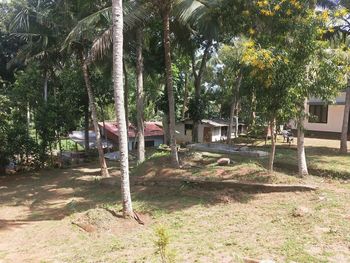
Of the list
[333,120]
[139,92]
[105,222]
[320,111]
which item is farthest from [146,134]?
[105,222]

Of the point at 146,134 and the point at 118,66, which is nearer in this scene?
the point at 118,66

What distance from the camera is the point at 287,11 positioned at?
1139cm

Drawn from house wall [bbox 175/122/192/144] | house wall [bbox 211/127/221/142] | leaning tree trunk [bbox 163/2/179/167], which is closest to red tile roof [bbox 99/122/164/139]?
house wall [bbox 175/122/192/144]

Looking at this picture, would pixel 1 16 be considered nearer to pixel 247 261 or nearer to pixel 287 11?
pixel 287 11

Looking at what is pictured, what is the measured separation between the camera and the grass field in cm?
727

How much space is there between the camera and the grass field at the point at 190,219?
23.9 feet

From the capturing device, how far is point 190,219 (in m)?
9.65

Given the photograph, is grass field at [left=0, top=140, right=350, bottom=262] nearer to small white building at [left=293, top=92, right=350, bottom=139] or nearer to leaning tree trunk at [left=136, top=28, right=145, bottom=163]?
A: leaning tree trunk at [left=136, top=28, right=145, bottom=163]

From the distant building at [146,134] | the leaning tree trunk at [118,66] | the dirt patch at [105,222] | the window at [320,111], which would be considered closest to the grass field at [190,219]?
the dirt patch at [105,222]

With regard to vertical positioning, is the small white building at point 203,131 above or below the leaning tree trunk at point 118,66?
below

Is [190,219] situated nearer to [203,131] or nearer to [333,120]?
[333,120]

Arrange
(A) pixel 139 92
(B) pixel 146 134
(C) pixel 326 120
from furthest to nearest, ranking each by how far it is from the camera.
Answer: (B) pixel 146 134, (C) pixel 326 120, (A) pixel 139 92

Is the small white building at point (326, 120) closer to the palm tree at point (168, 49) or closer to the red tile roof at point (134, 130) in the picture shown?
the red tile roof at point (134, 130)

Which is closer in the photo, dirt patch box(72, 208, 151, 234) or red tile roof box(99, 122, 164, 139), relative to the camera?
dirt patch box(72, 208, 151, 234)
